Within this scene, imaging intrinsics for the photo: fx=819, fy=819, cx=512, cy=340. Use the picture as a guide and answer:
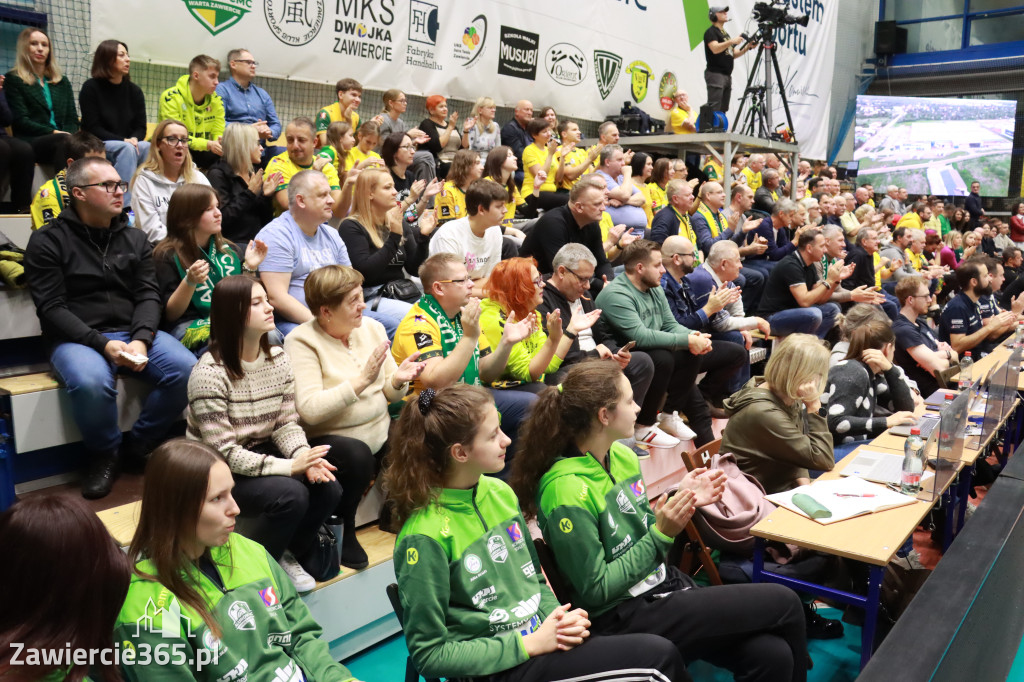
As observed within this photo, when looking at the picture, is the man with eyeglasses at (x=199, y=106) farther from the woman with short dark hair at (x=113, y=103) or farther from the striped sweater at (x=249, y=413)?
the striped sweater at (x=249, y=413)

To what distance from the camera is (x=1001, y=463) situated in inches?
185

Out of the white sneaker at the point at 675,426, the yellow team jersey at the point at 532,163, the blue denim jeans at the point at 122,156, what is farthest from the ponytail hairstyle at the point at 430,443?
the yellow team jersey at the point at 532,163

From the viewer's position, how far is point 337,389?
8.54 feet

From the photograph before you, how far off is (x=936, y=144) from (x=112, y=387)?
577 inches

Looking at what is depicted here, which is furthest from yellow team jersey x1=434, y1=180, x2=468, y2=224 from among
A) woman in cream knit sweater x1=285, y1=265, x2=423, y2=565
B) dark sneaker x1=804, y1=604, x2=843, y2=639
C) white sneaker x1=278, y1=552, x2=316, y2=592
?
dark sneaker x1=804, y1=604, x2=843, y2=639

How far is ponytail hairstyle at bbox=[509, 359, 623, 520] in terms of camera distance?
216cm

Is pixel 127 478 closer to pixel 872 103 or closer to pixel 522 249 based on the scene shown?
pixel 522 249

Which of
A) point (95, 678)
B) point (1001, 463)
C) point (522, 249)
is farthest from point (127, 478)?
point (1001, 463)

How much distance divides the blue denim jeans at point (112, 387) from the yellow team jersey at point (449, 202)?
250 centimetres

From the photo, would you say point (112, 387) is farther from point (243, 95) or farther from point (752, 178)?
point (752, 178)

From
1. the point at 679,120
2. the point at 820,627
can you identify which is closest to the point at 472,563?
the point at 820,627

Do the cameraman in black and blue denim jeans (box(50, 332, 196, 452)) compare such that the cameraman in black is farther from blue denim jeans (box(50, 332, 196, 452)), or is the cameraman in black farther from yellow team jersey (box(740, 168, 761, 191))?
blue denim jeans (box(50, 332, 196, 452))

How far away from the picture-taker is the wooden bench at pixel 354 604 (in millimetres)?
2525

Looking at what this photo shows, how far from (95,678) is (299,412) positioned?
49.6 inches
